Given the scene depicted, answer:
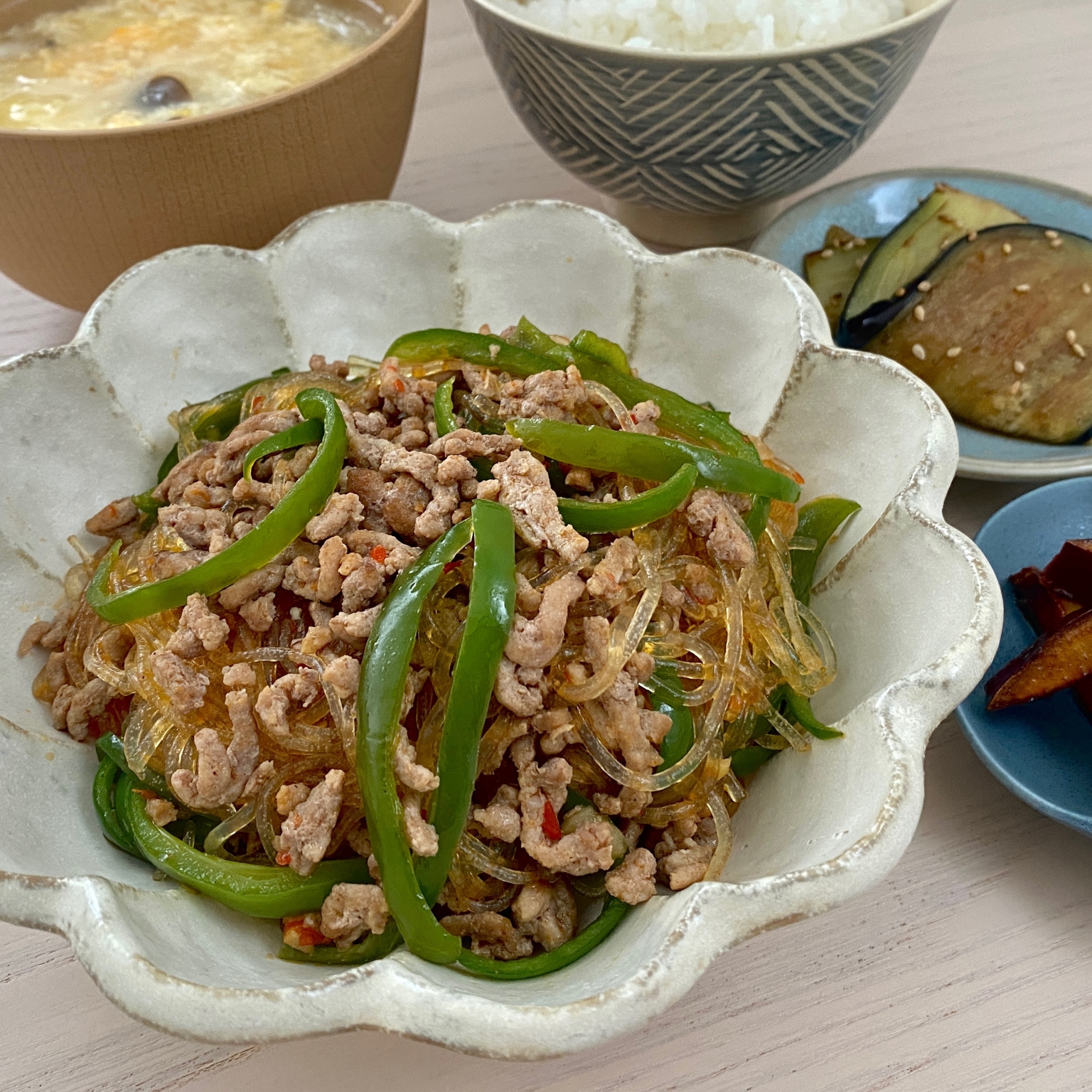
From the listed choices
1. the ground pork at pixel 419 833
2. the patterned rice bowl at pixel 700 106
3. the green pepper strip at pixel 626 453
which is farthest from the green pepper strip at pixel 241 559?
the patterned rice bowl at pixel 700 106

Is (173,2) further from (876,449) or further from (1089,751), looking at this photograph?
(1089,751)

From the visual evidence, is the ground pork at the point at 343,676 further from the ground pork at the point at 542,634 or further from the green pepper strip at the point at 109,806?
the green pepper strip at the point at 109,806

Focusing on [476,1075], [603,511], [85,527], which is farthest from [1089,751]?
[85,527]

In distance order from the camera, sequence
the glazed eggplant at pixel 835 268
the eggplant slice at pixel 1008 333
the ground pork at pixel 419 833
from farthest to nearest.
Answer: the glazed eggplant at pixel 835 268, the eggplant slice at pixel 1008 333, the ground pork at pixel 419 833

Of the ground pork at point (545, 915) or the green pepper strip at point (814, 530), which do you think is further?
the green pepper strip at point (814, 530)

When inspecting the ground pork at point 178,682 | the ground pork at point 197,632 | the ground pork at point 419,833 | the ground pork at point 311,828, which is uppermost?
the ground pork at point 197,632

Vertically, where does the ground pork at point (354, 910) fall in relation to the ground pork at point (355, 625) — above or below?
below

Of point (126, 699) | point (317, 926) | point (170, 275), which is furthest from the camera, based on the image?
point (170, 275)


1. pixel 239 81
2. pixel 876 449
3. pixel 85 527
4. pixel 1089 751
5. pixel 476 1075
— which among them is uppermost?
pixel 239 81
